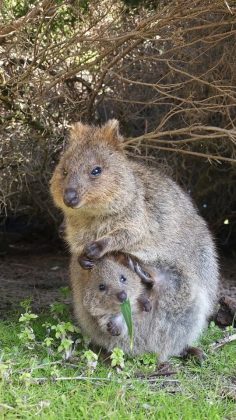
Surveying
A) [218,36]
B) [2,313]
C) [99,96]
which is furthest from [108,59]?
[2,313]

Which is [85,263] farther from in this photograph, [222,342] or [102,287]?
[222,342]

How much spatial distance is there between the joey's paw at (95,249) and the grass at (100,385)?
1.83ft

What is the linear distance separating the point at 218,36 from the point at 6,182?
2.46 m

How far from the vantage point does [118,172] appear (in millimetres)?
4930

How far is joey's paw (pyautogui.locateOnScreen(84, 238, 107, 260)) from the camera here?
15.8ft

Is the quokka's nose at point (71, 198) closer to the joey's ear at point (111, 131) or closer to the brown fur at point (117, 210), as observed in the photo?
the brown fur at point (117, 210)

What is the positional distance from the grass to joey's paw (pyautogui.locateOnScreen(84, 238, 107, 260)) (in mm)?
559

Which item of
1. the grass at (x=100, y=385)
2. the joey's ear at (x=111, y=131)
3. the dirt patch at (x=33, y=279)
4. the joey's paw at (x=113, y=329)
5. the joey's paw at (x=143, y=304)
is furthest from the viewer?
the dirt patch at (x=33, y=279)

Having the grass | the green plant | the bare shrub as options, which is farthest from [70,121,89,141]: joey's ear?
the green plant

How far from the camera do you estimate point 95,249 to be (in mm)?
4824

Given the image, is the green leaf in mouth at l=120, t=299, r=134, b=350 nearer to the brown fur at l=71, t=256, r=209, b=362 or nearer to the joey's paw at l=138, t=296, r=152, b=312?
the brown fur at l=71, t=256, r=209, b=362

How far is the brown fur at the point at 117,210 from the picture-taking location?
15.9ft

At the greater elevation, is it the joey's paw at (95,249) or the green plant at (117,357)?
the joey's paw at (95,249)

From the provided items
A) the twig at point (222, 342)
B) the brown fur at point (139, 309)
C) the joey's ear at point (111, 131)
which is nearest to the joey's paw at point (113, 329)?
the brown fur at point (139, 309)
